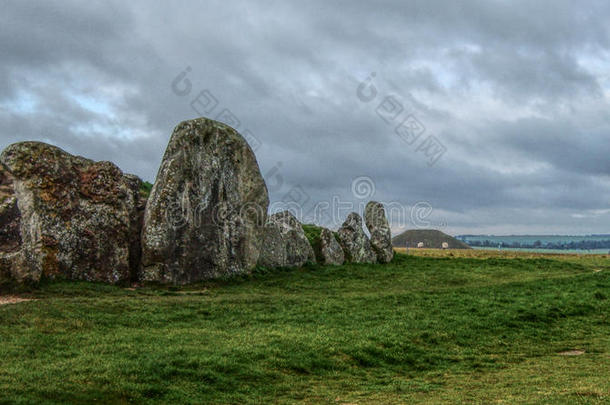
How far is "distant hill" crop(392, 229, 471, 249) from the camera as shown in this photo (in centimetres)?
10331

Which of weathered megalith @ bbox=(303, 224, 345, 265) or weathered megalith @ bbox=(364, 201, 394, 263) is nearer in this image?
weathered megalith @ bbox=(303, 224, 345, 265)

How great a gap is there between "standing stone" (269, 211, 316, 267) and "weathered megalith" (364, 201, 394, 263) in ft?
21.1

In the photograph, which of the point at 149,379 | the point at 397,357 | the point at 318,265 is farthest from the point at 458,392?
the point at 318,265

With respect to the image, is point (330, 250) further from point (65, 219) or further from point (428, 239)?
point (428, 239)

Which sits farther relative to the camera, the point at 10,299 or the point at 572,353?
the point at 10,299

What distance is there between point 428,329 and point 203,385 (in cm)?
780

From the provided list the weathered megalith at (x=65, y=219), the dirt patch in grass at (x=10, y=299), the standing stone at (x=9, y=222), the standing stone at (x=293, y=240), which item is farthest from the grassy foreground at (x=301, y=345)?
the standing stone at (x=293, y=240)

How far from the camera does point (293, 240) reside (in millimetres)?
28969

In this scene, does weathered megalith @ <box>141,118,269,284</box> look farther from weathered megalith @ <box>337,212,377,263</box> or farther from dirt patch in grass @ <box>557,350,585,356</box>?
dirt patch in grass @ <box>557,350,585,356</box>

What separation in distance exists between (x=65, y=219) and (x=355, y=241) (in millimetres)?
17522

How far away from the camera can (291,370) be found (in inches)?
477

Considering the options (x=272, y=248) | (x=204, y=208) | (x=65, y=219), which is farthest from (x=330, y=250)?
(x=65, y=219)

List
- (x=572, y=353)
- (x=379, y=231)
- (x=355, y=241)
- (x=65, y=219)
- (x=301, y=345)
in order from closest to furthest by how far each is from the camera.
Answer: (x=301, y=345) → (x=572, y=353) → (x=65, y=219) → (x=355, y=241) → (x=379, y=231)

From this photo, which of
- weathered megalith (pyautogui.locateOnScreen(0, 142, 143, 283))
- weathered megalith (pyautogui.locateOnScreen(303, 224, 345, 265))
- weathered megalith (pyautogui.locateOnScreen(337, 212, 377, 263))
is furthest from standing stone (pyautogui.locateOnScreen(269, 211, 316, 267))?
weathered megalith (pyautogui.locateOnScreen(0, 142, 143, 283))
